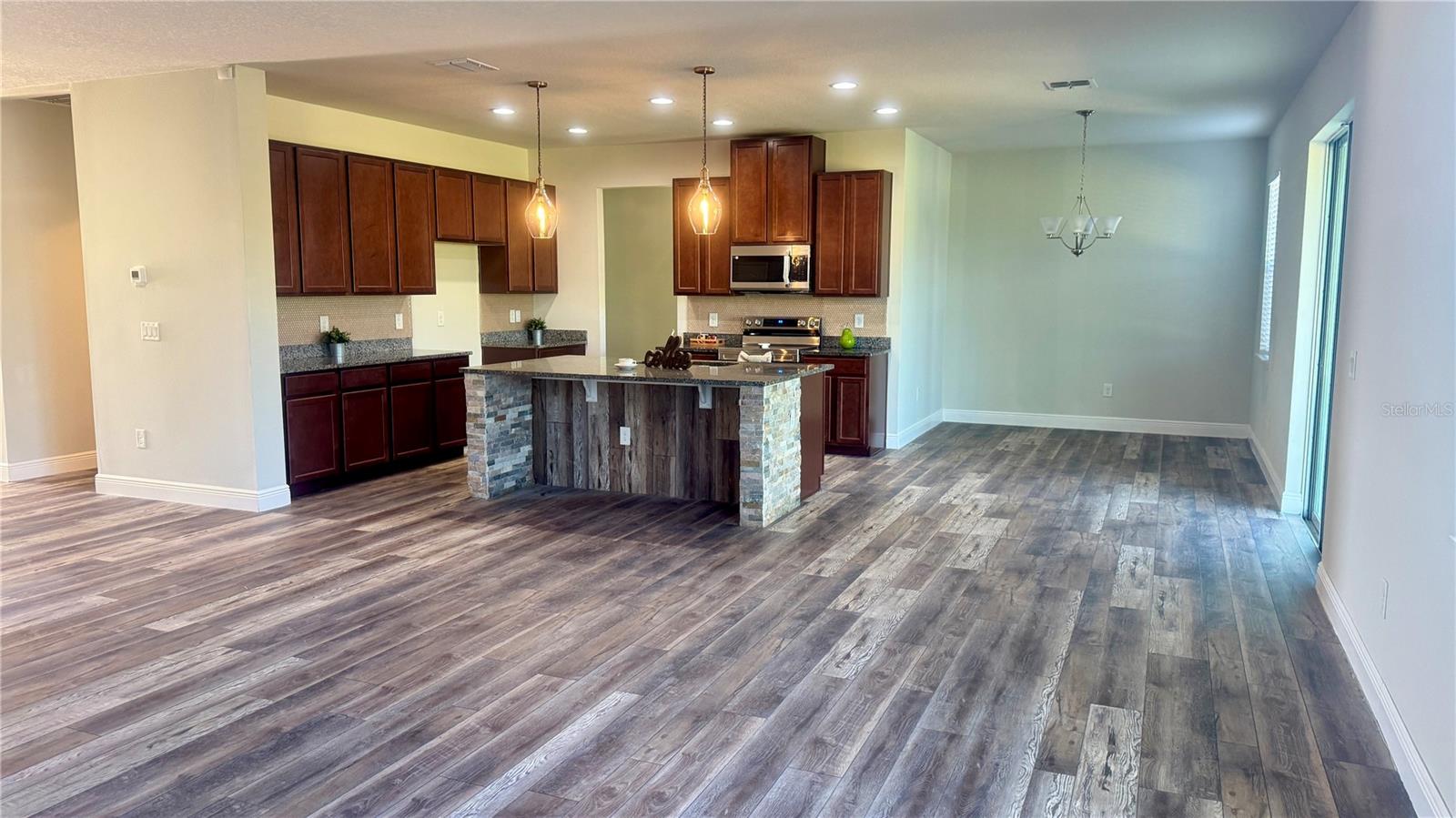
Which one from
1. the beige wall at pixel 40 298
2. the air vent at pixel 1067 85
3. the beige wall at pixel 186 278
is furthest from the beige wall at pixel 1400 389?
the beige wall at pixel 40 298

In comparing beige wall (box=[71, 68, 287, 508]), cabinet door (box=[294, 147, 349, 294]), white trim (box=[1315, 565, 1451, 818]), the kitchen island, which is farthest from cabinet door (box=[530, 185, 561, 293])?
white trim (box=[1315, 565, 1451, 818])

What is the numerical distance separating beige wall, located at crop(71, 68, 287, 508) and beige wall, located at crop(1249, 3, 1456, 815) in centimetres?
557

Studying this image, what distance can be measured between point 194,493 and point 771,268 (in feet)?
14.9

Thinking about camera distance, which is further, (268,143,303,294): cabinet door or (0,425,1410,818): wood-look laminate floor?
(268,143,303,294): cabinet door

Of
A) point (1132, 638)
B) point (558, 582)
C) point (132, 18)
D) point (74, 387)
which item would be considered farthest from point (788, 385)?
point (74, 387)

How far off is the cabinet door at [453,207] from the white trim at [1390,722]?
246 inches

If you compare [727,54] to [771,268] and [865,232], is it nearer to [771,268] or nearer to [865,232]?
[865,232]

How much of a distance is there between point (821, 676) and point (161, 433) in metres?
4.75

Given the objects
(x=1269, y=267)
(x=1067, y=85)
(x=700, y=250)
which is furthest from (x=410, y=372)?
(x=1269, y=267)

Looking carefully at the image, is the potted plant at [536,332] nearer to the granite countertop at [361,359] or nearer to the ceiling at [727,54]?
the granite countertop at [361,359]

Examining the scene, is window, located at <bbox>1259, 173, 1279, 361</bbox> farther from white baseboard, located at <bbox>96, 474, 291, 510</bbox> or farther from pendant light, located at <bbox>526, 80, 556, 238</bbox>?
white baseboard, located at <bbox>96, 474, 291, 510</bbox>

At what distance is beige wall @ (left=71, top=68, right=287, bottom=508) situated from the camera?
5.44 m

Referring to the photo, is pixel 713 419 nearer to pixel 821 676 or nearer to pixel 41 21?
pixel 821 676

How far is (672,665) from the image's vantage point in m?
3.37
